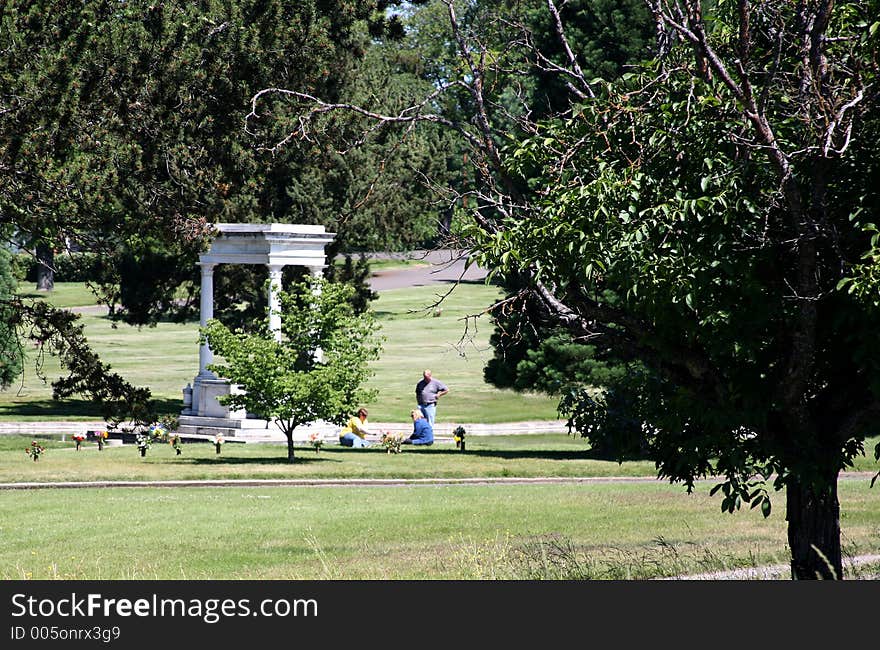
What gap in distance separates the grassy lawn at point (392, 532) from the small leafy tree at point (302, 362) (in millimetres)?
4420

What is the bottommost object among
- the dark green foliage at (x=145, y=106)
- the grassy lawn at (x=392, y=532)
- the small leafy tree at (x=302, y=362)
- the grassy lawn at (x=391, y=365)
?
the grassy lawn at (x=391, y=365)

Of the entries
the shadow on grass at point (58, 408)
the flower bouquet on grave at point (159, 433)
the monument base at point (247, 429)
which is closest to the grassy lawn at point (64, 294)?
the shadow on grass at point (58, 408)

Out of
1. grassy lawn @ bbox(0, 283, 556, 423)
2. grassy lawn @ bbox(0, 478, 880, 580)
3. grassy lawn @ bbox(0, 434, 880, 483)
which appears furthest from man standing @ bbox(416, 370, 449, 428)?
grassy lawn @ bbox(0, 478, 880, 580)

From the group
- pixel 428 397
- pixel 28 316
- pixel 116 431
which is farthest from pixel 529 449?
pixel 28 316

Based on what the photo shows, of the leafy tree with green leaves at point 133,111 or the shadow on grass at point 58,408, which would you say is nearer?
the leafy tree with green leaves at point 133,111

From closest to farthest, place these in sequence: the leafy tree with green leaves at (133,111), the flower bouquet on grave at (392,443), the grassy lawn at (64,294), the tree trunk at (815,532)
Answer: the tree trunk at (815,532)
the leafy tree with green leaves at (133,111)
the flower bouquet on grave at (392,443)
the grassy lawn at (64,294)

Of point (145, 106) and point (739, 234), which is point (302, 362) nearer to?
point (145, 106)

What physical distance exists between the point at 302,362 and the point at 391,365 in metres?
24.4

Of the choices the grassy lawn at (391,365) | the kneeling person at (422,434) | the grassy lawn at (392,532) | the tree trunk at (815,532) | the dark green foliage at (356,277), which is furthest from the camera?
the dark green foliage at (356,277)

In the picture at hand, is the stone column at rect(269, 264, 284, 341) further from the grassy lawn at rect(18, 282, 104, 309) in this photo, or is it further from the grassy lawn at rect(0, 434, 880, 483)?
the grassy lawn at rect(18, 282, 104, 309)

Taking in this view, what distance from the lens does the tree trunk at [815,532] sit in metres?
10.5

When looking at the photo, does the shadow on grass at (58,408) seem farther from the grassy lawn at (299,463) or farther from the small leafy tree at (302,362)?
the small leafy tree at (302,362)

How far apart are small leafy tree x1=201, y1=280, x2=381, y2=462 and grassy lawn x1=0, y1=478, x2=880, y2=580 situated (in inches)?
174

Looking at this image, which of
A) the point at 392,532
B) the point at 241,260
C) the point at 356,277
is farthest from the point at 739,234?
the point at 356,277
